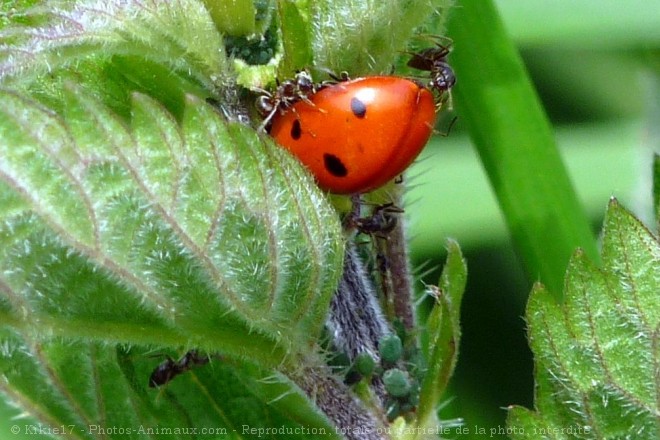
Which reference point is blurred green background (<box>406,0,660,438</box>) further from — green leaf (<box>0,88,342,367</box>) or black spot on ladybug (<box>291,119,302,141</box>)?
green leaf (<box>0,88,342,367</box>)

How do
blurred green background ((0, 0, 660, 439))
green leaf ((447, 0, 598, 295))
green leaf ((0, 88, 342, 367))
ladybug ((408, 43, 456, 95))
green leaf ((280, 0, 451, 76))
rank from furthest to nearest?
blurred green background ((0, 0, 660, 439))
green leaf ((447, 0, 598, 295))
ladybug ((408, 43, 456, 95))
green leaf ((280, 0, 451, 76))
green leaf ((0, 88, 342, 367))

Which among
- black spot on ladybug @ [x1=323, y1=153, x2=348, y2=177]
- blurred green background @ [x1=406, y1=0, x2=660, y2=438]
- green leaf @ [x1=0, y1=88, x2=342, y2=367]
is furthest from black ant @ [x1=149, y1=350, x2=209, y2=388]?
blurred green background @ [x1=406, y1=0, x2=660, y2=438]

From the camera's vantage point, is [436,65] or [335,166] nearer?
[335,166]

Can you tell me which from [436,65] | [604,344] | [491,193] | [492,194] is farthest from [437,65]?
[491,193]

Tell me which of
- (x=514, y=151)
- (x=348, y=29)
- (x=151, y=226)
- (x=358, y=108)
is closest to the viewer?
(x=151, y=226)

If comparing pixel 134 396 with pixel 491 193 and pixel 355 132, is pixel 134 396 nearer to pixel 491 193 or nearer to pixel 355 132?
pixel 355 132

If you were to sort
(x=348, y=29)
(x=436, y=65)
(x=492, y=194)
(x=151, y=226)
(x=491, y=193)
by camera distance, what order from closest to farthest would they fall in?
(x=151, y=226), (x=348, y=29), (x=436, y=65), (x=492, y=194), (x=491, y=193)

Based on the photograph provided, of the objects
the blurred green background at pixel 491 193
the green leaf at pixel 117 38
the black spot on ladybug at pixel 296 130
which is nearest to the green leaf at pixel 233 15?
the green leaf at pixel 117 38

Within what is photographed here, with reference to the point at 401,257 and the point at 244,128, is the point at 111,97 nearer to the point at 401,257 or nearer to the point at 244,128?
the point at 244,128
